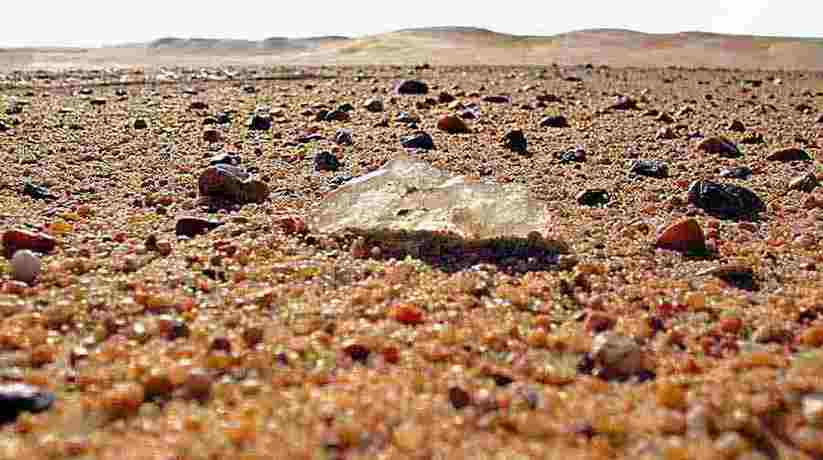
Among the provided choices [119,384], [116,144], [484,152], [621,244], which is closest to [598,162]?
[484,152]

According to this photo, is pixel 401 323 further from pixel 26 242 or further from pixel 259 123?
pixel 259 123

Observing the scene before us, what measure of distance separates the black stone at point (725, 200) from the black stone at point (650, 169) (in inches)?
35.7

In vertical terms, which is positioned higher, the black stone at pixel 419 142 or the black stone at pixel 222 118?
the black stone at pixel 419 142

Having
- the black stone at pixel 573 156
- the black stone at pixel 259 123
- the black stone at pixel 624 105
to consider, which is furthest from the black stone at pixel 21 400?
the black stone at pixel 624 105

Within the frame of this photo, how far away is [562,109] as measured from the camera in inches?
413

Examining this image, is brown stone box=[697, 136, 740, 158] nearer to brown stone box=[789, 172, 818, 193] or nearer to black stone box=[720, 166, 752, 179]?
black stone box=[720, 166, 752, 179]

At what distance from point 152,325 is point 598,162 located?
14.6ft

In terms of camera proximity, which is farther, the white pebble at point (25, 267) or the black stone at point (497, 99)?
the black stone at point (497, 99)

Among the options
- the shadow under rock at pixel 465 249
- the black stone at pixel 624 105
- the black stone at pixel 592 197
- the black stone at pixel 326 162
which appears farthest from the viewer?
the black stone at pixel 624 105

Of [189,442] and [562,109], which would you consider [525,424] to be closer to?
[189,442]

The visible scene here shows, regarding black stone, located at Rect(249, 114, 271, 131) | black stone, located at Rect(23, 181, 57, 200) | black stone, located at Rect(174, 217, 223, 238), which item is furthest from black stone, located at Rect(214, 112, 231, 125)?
black stone, located at Rect(174, 217, 223, 238)

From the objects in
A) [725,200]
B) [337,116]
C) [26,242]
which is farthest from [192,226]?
[337,116]

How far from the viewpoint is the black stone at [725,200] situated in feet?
16.5

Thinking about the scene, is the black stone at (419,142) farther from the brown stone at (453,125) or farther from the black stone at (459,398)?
the black stone at (459,398)
